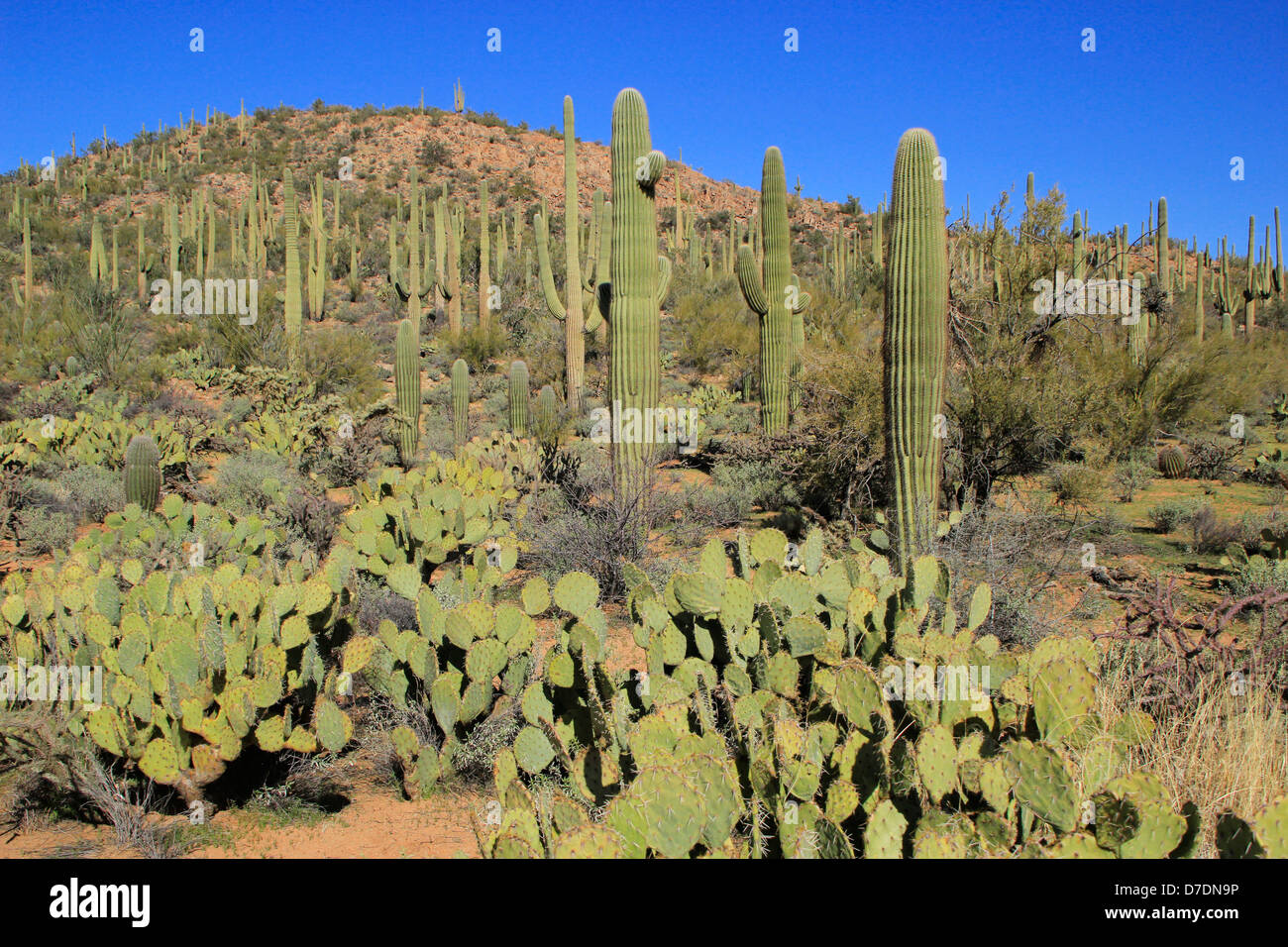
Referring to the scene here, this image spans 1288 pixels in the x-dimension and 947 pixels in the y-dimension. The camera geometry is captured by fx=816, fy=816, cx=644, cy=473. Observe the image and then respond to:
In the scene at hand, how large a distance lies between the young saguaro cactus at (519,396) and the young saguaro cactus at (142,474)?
181 inches

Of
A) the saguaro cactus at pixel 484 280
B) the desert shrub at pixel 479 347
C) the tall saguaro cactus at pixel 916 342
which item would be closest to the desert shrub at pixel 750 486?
the tall saguaro cactus at pixel 916 342

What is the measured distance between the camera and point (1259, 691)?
3.58 m

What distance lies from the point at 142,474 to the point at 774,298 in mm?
8071

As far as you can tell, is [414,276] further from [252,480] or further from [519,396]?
[252,480]

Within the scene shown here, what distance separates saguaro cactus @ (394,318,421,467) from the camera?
473 inches

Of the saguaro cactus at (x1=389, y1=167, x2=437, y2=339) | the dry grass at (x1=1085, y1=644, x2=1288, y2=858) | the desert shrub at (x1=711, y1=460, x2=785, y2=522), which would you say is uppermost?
the saguaro cactus at (x1=389, y1=167, x2=437, y2=339)

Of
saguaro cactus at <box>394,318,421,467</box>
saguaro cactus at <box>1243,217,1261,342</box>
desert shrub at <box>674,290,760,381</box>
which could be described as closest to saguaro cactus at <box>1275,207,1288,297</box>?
saguaro cactus at <box>1243,217,1261,342</box>

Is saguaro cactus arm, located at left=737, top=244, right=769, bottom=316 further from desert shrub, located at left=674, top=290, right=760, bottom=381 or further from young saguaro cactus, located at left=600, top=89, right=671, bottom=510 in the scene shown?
desert shrub, located at left=674, top=290, right=760, bottom=381

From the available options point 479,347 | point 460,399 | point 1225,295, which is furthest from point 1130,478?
point 1225,295

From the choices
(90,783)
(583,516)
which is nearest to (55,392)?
(583,516)

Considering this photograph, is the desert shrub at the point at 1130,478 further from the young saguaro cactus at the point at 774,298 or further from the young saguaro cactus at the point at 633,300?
the young saguaro cactus at the point at 633,300

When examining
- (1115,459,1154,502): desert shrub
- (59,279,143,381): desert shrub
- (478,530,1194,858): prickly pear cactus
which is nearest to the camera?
(478,530,1194,858): prickly pear cactus

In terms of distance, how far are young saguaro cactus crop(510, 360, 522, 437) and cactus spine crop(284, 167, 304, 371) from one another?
17.0ft

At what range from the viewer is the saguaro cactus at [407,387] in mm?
12016
